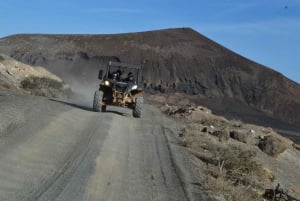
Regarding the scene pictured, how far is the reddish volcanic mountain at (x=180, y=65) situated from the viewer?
11225cm

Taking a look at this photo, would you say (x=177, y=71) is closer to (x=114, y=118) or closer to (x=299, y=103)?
(x=299, y=103)

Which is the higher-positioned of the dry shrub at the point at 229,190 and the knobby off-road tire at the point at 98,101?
the knobby off-road tire at the point at 98,101

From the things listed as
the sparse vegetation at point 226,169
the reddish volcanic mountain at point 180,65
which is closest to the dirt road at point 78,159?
the sparse vegetation at point 226,169

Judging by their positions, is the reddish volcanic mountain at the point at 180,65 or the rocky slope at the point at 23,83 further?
the reddish volcanic mountain at the point at 180,65

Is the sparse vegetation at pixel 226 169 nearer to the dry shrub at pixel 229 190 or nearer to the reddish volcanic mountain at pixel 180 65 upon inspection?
the dry shrub at pixel 229 190

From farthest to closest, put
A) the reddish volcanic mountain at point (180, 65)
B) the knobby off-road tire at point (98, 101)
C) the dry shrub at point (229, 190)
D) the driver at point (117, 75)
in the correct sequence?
the reddish volcanic mountain at point (180, 65) → the driver at point (117, 75) → the knobby off-road tire at point (98, 101) → the dry shrub at point (229, 190)

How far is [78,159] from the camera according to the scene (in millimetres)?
13148

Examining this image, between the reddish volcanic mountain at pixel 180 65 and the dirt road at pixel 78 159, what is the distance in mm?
84258

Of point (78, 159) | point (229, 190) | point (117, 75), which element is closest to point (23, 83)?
point (117, 75)

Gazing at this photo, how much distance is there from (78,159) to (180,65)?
353 feet

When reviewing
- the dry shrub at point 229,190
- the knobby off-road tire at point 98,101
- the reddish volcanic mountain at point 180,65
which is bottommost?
the dry shrub at point 229,190

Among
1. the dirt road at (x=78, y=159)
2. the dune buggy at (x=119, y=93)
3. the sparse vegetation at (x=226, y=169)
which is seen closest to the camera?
the dirt road at (x=78, y=159)

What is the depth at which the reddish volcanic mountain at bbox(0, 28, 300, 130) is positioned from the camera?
112m

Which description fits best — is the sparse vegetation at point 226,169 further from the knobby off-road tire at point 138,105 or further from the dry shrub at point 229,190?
the knobby off-road tire at point 138,105
